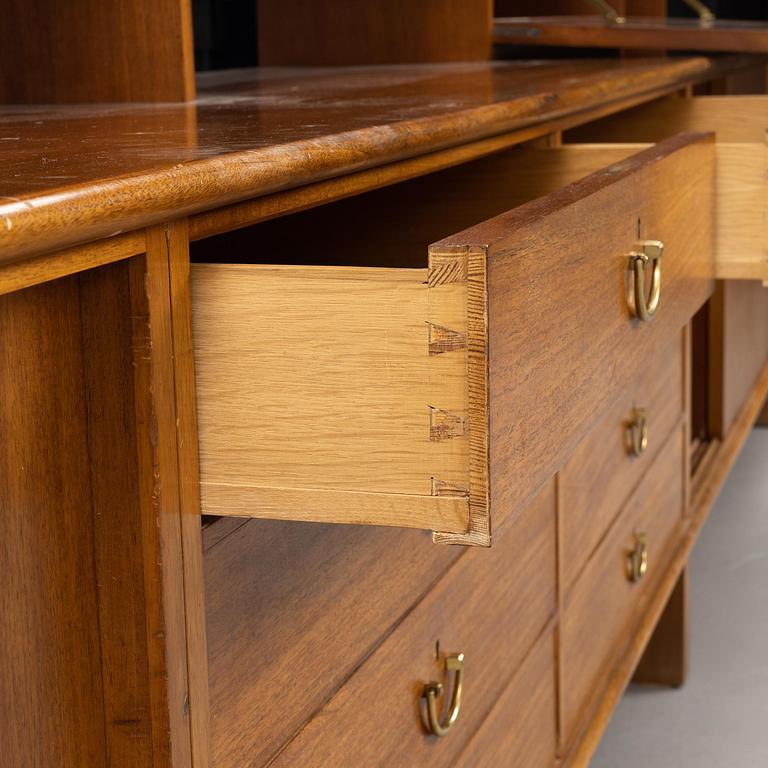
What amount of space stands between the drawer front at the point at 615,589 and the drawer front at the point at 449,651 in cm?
12

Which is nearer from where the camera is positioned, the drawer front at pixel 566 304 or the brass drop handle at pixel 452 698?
the drawer front at pixel 566 304

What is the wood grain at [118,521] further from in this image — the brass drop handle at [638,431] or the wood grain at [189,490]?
the brass drop handle at [638,431]

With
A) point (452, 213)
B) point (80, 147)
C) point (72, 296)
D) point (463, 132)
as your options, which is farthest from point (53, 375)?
point (452, 213)

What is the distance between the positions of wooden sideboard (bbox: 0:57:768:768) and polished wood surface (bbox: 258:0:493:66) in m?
1.14

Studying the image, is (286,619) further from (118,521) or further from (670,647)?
(670,647)

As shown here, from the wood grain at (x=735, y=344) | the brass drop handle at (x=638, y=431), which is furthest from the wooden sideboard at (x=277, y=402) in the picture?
the wood grain at (x=735, y=344)

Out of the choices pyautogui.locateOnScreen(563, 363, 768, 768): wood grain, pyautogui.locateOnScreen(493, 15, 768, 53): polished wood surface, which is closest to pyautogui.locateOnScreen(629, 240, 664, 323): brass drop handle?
pyautogui.locateOnScreen(563, 363, 768, 768): wood grain

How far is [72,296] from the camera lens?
2.16ft

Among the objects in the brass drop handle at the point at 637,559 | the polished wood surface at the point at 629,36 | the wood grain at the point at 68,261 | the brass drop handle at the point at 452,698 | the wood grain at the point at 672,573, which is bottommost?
the wood grain at the point at 672,573

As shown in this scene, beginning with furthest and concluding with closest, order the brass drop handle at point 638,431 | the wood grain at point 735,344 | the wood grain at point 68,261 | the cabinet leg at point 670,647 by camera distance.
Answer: the wood grain at point 735,344, the cabinet leg at point 670,647, the brass drop handle at point 638,431, the wood grain at point 68,261

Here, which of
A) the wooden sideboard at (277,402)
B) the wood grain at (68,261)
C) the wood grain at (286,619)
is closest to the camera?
the wood grain at (68,261)

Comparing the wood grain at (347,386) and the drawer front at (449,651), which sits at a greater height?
the wood grain at (347,386)

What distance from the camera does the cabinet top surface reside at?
0.55 m

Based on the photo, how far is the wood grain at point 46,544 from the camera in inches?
25.0
